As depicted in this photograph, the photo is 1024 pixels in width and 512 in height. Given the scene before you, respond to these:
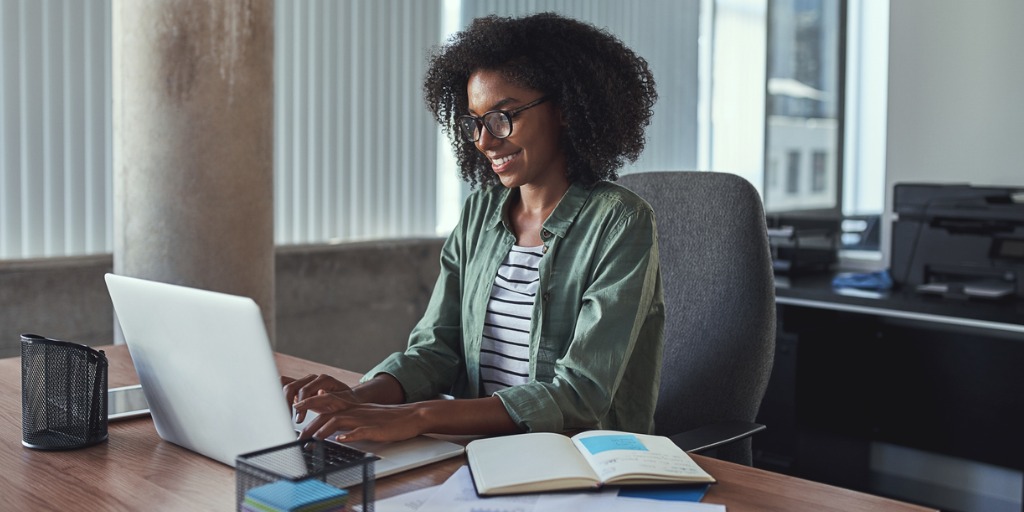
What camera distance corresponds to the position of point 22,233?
2.88 meters

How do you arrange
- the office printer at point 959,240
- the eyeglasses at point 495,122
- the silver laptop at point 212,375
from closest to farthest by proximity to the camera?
the silver laptop at point 212,375 < the eyeglasses at point 495,122 < the office printer at point 959,240

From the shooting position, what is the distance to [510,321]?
1726 millimetres

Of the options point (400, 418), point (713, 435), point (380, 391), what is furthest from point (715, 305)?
point (400, 418)

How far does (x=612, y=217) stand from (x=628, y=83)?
0.29m

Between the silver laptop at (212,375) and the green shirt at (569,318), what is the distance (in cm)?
24

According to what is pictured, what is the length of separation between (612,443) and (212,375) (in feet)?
1.65

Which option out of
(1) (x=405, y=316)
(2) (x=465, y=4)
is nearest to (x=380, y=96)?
(2) (x=465, y=4)

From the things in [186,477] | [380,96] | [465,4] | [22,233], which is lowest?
[186,477]

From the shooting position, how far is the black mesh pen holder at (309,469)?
991mm

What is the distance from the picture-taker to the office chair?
187 cm

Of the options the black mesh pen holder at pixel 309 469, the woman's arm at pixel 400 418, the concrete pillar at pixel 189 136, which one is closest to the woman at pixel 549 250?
the woman's arm at pixel 400 418

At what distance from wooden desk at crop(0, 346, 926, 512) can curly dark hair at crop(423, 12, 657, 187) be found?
2.13ft

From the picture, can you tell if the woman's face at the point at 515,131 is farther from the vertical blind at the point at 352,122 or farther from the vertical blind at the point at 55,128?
the vertical blind at the point at 352,122

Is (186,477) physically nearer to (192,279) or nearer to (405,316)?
(192,279)
